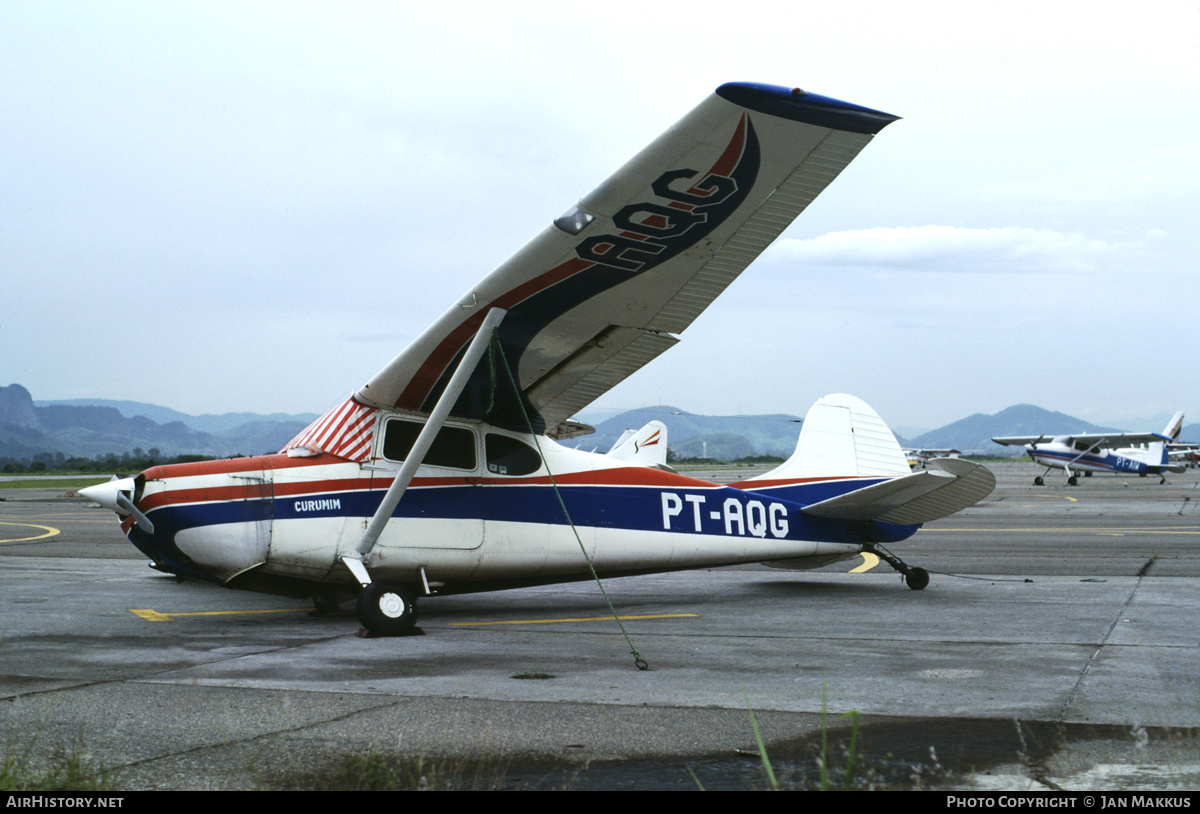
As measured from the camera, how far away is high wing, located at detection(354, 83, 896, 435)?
18.5ft

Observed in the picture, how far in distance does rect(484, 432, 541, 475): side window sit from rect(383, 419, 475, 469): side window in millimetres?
183

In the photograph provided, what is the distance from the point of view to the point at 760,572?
13.4 metres

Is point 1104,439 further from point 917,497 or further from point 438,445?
point 438,445

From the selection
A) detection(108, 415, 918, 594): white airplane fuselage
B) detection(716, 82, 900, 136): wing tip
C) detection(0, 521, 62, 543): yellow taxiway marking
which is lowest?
detection(0, 521, 62, 543): yellow taxiway marking

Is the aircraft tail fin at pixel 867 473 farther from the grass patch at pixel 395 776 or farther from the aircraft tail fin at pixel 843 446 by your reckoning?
the grass patch at pixel 395 776

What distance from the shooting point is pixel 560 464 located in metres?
9.57

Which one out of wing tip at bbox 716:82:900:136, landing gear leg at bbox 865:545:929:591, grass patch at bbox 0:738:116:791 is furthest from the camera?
landing gear leg at bbox 865:545:929:591

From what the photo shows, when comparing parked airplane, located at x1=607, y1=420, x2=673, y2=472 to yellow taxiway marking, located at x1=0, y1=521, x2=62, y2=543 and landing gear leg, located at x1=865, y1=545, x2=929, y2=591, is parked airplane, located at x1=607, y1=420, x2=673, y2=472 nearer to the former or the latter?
landing gear leg, located at x1=865, y1=545, x2=929, y2=591

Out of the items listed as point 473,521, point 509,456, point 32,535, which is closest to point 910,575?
point 509,456

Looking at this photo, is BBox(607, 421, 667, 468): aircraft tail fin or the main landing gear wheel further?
BBox(607, 421, 667, 468): aircraft tail fin

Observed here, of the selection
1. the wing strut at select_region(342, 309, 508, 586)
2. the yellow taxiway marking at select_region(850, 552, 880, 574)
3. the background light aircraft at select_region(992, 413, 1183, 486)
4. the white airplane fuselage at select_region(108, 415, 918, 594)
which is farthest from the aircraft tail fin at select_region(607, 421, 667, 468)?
the background light aircraft at select_region(992, 413, 1183, 486)

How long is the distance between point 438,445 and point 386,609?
169 centimetres

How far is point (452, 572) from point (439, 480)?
0.86 metres
